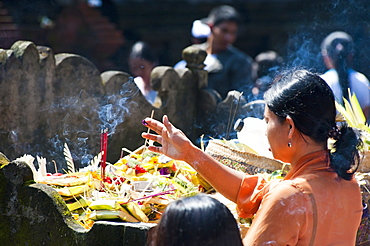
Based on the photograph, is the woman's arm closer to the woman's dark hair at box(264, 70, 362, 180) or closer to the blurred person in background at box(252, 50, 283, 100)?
the woman's dark hair at box(264, 70, 362, 180)

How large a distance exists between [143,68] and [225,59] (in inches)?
45.6

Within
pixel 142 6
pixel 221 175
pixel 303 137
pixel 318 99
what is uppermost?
pixel 142 6

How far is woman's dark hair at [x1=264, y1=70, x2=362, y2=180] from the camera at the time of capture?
224 centimetres

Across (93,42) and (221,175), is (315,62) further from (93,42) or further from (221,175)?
(221,175)

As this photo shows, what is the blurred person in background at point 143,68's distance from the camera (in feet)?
22.5

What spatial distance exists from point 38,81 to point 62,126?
0.49m

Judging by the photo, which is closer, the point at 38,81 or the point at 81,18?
the point at 38,81

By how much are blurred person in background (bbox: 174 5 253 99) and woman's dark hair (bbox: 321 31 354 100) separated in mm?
1434

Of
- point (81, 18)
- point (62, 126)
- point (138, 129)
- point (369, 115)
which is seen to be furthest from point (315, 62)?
point (81, 18)

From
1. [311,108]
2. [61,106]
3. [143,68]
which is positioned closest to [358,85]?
[143,68]

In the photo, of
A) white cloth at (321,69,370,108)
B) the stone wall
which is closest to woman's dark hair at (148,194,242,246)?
the stone wall

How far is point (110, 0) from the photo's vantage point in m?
10.2

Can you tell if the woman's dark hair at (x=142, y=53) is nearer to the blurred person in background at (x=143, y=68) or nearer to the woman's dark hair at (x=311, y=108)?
the blurred person in background at (x=143, y=68)

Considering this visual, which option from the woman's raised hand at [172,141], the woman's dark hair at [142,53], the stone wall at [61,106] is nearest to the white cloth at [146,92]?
the stone wall at [61,106]
